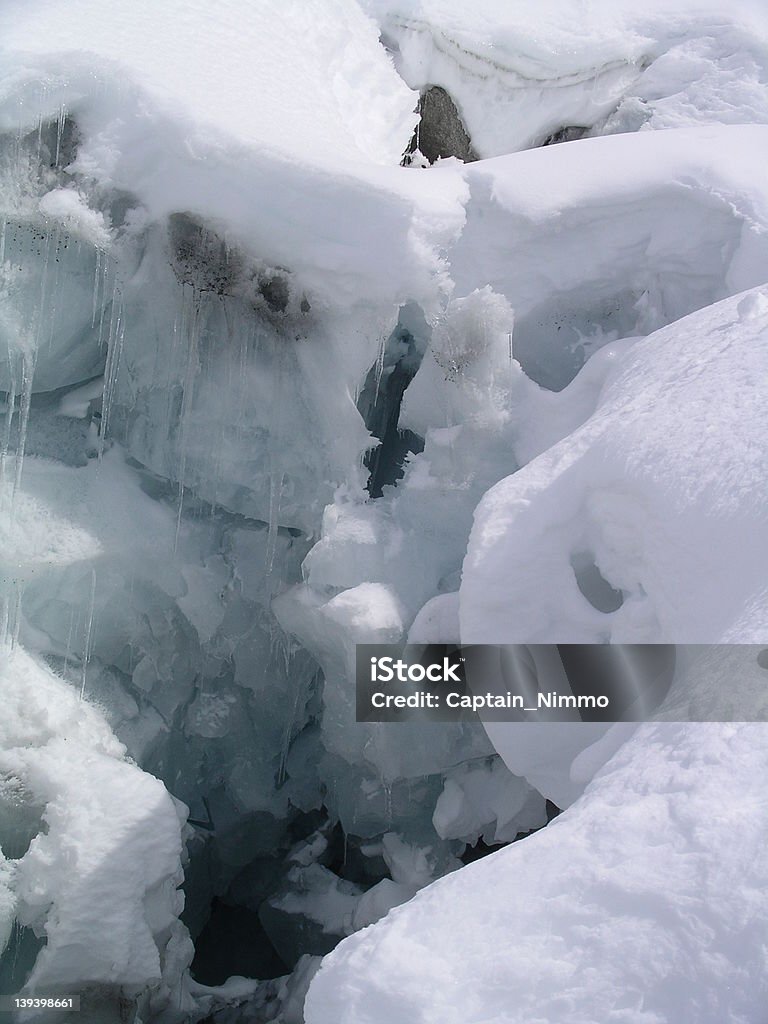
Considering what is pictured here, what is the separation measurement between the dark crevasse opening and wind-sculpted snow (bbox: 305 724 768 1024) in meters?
3.21

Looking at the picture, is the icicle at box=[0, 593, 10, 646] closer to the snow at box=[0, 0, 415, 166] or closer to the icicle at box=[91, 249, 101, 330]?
the icicle at box=[91, 249, 101, 330]

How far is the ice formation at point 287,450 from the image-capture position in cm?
397

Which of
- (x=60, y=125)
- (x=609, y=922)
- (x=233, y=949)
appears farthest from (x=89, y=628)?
(x=609, y=922)

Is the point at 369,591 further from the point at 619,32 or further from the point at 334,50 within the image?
the point at 619,32

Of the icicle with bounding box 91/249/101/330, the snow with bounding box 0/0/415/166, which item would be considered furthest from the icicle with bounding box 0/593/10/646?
the snow with bounding box 0/0/415/166

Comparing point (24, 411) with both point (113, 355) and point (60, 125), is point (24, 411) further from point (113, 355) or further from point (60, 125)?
point (60, 125)

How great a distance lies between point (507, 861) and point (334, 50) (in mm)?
5272

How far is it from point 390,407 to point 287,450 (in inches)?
28.3

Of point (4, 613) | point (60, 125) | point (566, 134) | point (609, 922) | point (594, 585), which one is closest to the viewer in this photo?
point (609, 922)

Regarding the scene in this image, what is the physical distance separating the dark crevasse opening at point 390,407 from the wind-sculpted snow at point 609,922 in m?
3.21

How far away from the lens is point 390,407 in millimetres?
5629

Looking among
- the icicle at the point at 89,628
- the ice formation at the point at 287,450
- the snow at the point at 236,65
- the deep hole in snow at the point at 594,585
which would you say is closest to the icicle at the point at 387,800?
the ice formation at the point at 287,450

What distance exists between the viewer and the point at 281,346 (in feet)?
16.6

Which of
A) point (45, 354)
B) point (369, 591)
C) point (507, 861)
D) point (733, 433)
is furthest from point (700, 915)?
point (45, 354)
